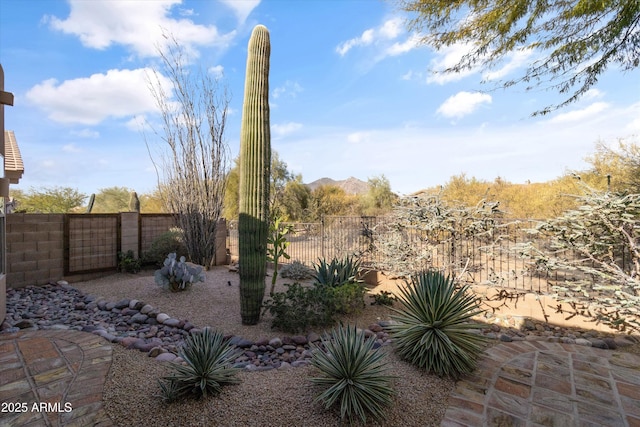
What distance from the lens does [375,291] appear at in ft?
20.6

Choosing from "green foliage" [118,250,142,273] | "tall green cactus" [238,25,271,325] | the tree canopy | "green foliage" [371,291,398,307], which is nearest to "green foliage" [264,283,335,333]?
"tall green cactus" [238,25,271,325]

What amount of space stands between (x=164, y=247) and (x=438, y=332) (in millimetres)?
7107

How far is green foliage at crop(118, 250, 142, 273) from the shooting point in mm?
7262

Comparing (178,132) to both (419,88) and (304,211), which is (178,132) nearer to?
(419,88)

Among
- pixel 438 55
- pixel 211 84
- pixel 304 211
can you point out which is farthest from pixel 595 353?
pixel 304 211

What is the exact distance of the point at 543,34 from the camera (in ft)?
15.7

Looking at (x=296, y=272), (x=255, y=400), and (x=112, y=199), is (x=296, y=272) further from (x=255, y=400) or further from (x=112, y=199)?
(x=112, y=199)

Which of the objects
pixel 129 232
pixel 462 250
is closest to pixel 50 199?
pixel 129 232

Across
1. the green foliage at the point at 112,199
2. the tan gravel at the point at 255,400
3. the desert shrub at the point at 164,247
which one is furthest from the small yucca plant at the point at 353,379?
the green foliage at the point at 112,199

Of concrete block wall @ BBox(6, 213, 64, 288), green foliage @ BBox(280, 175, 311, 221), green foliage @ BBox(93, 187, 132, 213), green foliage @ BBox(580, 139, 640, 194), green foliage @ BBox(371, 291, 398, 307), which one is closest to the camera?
green foliage @ BBox(371, 291, 398, 307)

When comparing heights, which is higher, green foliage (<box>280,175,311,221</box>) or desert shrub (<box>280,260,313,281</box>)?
green foliage (<box>280,175,311,221</box>)

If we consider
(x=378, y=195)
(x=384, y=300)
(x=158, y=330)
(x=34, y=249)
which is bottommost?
(x=158, y=330)

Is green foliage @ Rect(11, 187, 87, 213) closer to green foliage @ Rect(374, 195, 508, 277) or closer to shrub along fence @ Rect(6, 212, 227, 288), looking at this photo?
shrub along fence @ Rect(6, 212, 227, 288)

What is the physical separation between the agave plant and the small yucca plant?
0.64 m
